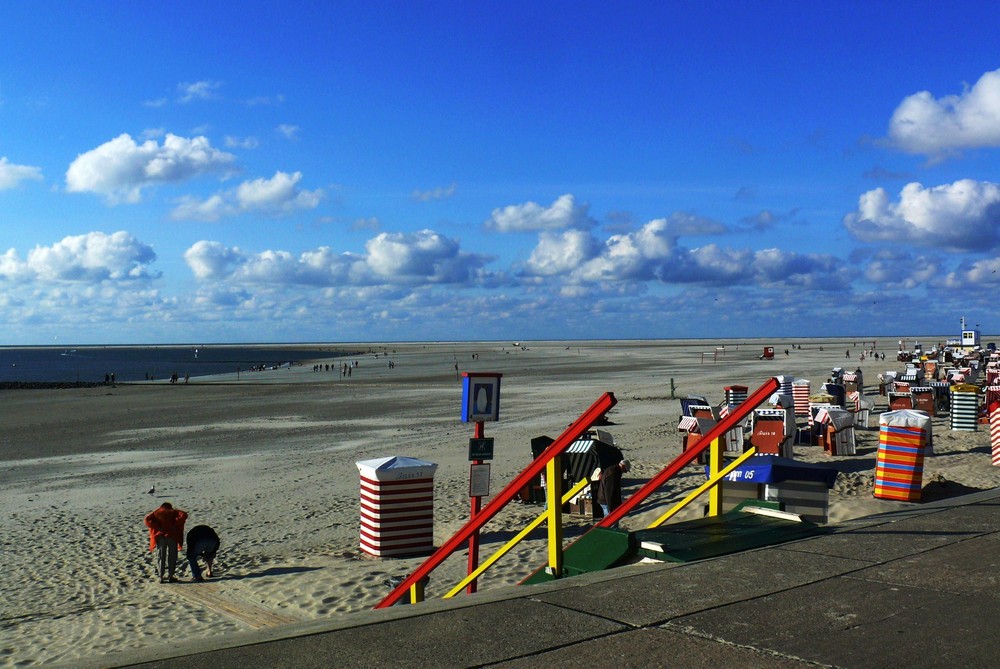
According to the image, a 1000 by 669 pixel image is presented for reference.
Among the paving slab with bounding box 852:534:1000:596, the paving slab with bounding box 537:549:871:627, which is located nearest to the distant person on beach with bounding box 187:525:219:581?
the paving slab with bounding box 537:549:871:627

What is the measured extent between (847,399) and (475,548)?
2460cm

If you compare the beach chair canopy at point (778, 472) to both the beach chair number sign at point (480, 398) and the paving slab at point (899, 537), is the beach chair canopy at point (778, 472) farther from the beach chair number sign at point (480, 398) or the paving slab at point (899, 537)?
the beach chair number sign at point (480, 398)

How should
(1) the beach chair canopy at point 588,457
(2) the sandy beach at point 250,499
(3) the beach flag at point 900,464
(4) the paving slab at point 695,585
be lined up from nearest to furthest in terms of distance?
(4) the paving slab at point 695,585
(2) the sandy beach at point 250,499
(3) the beach flag at point 900,464
(1) the beach chair canopy at point 588,457

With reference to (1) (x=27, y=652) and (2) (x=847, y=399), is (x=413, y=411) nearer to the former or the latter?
(2) (x=847, y=399)

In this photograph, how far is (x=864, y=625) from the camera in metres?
6.03

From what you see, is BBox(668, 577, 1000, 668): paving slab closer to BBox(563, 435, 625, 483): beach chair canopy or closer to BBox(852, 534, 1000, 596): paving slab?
BBox(852, 534, 1000, 596): paving slab

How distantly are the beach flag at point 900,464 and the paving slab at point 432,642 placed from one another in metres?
8.98

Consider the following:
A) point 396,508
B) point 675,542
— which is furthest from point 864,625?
point 396,508

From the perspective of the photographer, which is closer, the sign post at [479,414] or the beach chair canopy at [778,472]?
the sign post at [479,414]

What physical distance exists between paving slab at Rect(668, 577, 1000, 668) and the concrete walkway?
12 millimetres

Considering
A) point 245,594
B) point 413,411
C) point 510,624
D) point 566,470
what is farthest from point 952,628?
point 413,411

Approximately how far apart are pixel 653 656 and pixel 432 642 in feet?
4.80

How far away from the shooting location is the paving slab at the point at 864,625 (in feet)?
17.9

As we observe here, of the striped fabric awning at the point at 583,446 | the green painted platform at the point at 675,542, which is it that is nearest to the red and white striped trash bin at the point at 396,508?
the striped fabric awning at the point at 583,446
